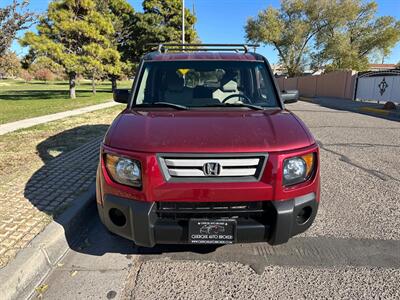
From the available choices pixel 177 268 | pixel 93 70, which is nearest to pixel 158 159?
pixel 177 268

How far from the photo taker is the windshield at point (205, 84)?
140 inches

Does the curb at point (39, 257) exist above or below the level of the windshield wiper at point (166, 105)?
below

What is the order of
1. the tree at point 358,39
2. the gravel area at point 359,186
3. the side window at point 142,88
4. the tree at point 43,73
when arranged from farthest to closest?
the tree at point 358,39 → the tree at point 43,73 → the gravel area at point 359,186 → the side window at point 142,88

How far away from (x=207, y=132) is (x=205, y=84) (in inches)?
49.9

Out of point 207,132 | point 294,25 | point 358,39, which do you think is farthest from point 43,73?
point 207,132

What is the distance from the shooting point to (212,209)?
2.52m

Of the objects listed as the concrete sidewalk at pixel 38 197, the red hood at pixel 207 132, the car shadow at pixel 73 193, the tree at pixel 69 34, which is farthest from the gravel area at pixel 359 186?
the tree at pixel 69 34

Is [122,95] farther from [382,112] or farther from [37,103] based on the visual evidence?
[37,103]

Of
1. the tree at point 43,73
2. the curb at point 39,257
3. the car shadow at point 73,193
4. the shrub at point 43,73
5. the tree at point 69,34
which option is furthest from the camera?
the shrub at point 43,73

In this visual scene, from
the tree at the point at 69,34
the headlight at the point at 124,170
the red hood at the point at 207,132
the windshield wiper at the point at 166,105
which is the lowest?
the headlight at the point at 124,170

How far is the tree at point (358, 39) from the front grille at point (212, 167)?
38.5 metres

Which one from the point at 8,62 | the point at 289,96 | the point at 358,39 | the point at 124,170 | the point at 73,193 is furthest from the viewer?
the point at 358,39

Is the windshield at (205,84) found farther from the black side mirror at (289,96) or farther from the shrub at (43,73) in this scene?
the shrub at (43,73)

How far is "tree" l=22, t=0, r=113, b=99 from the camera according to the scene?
1895 cm
